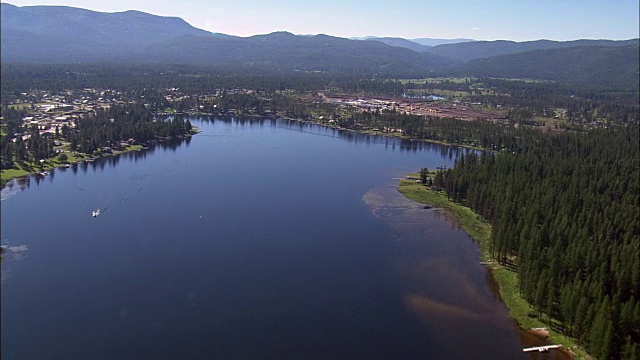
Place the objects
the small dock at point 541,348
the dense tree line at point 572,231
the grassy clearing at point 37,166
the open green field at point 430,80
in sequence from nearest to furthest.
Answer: the dense tree line at point 572,231 < the small dock at point 541,348 < the grassy clearing at point 37,166 < the open green field at point 430,80

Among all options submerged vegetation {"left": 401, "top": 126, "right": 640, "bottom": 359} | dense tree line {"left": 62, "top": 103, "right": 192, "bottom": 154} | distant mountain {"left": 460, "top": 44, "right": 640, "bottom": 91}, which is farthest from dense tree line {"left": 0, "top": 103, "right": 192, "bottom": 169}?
distant mountain {"left": 460, "top": 44, "right": 640, "bottom": 91}

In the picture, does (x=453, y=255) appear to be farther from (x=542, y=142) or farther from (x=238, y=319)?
(x=542, y=142)

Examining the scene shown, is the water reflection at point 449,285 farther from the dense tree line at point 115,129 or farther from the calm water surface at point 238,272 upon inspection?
the dense tree line at point 115,129

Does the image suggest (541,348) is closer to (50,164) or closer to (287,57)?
(50,164)

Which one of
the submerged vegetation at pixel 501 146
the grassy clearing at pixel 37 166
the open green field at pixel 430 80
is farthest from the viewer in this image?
the open green field at pixel 430 80

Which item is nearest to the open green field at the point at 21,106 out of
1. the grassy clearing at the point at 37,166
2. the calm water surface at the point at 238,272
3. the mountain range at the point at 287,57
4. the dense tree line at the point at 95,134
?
the dense tree line at the point at 95,134

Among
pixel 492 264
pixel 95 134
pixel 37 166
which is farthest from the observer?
pixel 95 134

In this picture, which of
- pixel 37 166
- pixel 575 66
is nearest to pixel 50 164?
pixel 37 166
